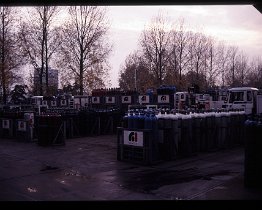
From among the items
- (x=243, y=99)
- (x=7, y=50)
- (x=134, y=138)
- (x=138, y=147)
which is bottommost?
(x=138, y=147)

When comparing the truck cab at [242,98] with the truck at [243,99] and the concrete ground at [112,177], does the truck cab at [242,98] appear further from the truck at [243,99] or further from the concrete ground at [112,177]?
the concrete ground at [112,177]

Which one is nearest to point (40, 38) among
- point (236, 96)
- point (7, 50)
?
point (7, 50)

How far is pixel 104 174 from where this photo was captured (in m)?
10.5

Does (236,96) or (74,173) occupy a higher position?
(236,96)

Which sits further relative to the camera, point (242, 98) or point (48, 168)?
point (242, 98)

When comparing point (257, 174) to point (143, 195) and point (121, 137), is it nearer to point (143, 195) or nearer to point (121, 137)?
point (143, 195)

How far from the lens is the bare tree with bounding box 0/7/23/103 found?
3562 centimetres

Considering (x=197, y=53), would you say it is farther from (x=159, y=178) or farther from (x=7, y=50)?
(x=159, y=178)

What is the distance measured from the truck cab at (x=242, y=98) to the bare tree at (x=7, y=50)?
22.8 m

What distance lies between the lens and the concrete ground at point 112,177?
811 centimetres

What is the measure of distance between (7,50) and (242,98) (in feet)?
79.2

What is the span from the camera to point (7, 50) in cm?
3591
